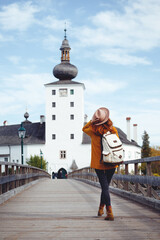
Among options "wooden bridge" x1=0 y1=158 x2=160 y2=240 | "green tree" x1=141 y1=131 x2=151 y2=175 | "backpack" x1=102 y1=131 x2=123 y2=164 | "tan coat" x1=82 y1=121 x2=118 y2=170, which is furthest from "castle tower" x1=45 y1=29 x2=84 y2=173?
"backpack" x1=102 y1=131 x2=123 y2=164

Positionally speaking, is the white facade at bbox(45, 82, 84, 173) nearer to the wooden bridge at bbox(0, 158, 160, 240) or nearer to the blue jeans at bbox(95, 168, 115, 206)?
the wooden bridge at bbox(0, 158, 160, 240)

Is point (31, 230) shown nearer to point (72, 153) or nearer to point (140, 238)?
point (140, 238)

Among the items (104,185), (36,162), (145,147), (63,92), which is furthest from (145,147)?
(104,185)

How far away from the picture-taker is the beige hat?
6.05 meters

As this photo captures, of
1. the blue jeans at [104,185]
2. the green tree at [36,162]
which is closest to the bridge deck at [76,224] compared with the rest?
the blue jeans at [104,185]

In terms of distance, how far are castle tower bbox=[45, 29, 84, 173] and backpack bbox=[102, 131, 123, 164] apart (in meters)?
62.2

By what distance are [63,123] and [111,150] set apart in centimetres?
6271

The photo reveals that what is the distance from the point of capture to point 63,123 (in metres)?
68.5

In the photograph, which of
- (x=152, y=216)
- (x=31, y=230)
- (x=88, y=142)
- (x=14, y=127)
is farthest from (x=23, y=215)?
(x=14, y=127)

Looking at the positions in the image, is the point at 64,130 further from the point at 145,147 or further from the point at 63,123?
the point at 145,147

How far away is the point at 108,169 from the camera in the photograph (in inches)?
243

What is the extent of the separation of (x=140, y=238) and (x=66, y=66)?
68061 mm

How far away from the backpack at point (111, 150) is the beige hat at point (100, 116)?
247 millimetres

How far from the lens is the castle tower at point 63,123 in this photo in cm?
6825
